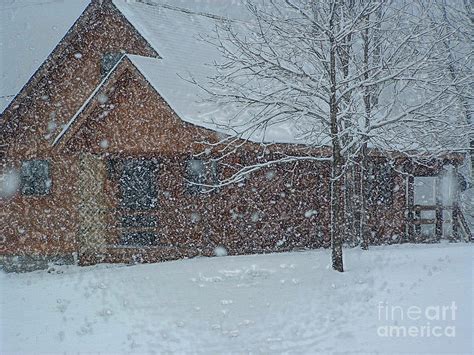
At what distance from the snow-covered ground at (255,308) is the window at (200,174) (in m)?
2.74

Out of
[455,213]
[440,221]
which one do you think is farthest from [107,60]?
[455,213]

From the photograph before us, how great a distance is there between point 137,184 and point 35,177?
146 inches

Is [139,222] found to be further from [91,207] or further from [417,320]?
[417,320]

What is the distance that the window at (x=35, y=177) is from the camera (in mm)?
21109

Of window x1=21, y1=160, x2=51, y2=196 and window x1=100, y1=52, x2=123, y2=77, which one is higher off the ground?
window x1=100, y1=52, x2=123, y2=77

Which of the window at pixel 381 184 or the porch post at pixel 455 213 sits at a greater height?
the window at pixel 381 184

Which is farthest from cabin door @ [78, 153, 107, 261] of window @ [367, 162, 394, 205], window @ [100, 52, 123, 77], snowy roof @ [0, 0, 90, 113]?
snowy roof @ [0, 0, 90, 113]

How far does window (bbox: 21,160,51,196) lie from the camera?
21.1m

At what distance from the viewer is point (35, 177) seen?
2131cm

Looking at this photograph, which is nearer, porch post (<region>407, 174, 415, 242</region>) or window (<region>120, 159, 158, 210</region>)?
window (<region>120, 159, 158, 210</region>)

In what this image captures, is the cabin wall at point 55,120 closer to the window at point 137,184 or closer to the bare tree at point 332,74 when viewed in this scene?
the window at point 137,184

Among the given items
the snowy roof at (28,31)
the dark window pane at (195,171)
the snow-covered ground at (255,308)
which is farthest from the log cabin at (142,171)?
the snowy roof at (28,31)

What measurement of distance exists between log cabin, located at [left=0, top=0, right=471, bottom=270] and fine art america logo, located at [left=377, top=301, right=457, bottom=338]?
5.91 metres

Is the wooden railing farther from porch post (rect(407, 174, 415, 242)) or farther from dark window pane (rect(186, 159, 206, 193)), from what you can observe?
dark window pane (rect(186, 159, 206, 193))
